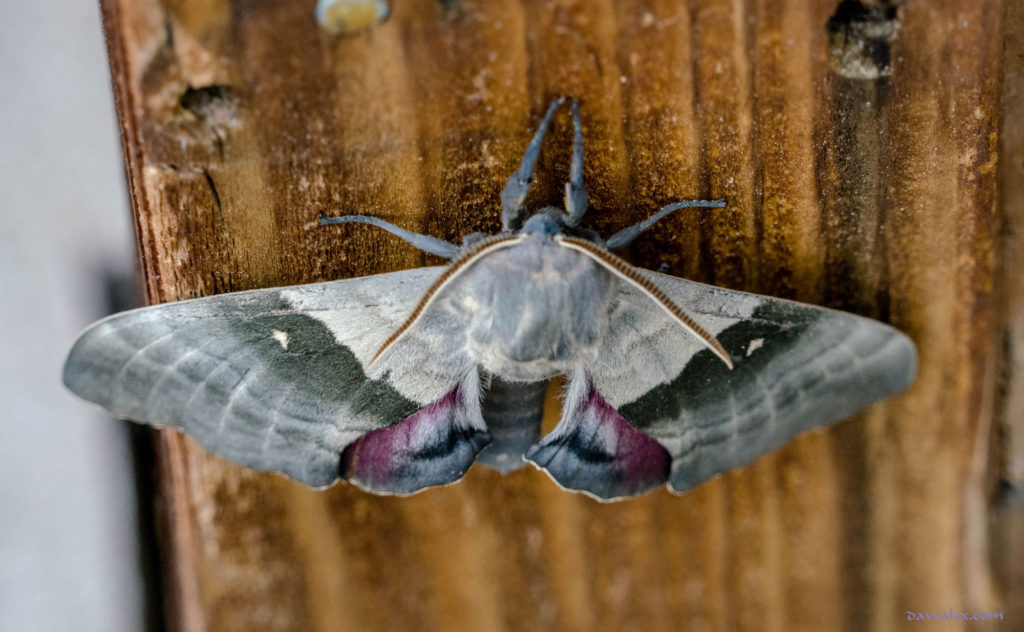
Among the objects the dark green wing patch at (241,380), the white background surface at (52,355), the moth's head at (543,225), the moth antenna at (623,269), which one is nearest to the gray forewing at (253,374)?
the dark green wing patch at (241,380)

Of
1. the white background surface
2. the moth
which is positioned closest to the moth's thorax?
the moth

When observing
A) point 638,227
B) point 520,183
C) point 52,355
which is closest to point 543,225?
point 520,183

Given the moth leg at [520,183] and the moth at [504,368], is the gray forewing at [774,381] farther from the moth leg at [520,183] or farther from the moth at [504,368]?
the moth leg at [520,183]

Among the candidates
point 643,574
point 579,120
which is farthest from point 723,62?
point 643,574

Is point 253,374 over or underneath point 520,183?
underneath

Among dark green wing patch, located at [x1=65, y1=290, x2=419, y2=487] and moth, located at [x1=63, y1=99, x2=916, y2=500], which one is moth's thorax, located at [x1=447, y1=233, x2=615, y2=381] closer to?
moth, located at [x1=63, y1=99, x2=916, y2=500]

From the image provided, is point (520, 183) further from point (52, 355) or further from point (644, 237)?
point (52, 355)

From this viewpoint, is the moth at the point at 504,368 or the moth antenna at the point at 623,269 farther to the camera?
the moth at the point at 504,368

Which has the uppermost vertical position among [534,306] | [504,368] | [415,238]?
[415,238]
